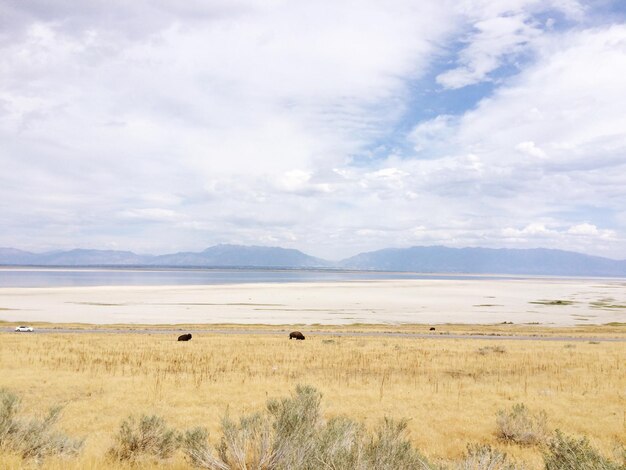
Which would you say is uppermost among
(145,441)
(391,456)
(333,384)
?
(391,456)

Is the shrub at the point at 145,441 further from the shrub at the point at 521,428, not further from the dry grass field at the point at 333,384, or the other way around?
the shrub at the point at 521,428

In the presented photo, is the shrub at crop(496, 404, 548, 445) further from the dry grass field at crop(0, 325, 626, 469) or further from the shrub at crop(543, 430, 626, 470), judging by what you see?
the shrub at crop(543, 430, 626, 470)

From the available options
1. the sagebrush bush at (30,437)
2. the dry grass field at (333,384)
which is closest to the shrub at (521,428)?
the dry grass field at (333,384)

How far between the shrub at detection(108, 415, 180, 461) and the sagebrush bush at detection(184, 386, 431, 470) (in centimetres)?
164

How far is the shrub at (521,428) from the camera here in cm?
1141

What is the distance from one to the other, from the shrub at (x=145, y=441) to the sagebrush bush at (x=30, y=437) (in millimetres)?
768

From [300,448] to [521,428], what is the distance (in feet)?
25.7

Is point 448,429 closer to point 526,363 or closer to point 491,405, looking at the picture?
point 491,405

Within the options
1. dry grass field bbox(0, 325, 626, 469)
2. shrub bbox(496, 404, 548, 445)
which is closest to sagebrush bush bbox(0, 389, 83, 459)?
dry grass field bbox(0, 325, 626, 469)

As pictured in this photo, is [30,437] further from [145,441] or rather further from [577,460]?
[577,460]

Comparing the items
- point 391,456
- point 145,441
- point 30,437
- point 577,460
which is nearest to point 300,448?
point 391,456

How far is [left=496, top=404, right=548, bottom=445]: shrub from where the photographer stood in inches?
449

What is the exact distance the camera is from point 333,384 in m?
18.5

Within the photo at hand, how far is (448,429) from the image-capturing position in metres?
12.5
